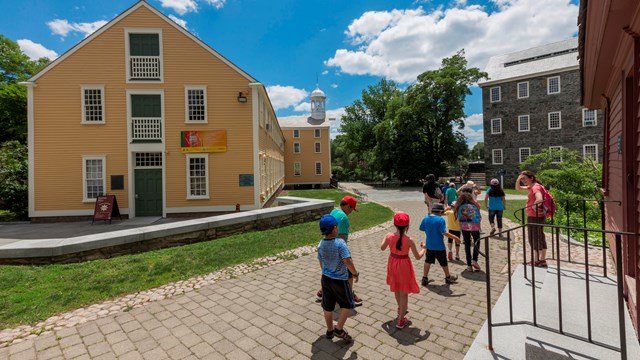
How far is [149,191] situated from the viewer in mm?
14352

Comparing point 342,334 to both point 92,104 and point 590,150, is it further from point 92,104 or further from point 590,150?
point 590,150

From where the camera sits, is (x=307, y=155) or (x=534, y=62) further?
(x=307, y=155)

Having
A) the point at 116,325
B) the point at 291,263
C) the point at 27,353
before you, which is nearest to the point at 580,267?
the point at 291,263

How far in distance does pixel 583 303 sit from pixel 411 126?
34721 millimetres

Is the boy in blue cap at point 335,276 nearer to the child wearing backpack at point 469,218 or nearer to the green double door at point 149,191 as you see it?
the child wearing backpack at point 469,218

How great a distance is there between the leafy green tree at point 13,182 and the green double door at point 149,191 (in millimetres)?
5757

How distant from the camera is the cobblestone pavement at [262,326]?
346 cm

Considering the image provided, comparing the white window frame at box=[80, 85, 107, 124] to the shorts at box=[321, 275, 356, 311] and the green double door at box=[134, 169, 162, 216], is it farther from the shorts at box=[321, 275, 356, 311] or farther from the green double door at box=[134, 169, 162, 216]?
the shorts at box=[321, 275, 356, 311]

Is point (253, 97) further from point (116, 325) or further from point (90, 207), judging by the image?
point (116, 325)

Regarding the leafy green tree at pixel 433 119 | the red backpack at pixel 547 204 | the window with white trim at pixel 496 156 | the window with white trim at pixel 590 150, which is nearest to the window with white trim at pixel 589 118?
the window with white trim at pixel 590 150

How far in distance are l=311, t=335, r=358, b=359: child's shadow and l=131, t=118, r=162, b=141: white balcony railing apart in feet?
45.3

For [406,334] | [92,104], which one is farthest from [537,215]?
[92,104]

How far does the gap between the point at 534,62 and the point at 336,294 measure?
3950cm

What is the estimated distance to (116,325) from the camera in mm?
4086
